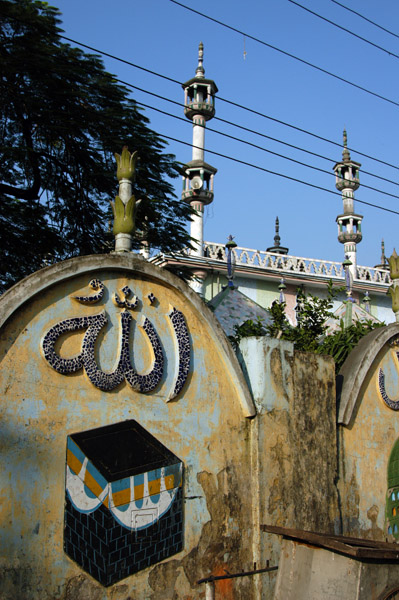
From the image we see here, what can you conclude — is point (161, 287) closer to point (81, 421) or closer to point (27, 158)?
point (81, 421)

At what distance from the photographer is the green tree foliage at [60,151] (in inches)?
479

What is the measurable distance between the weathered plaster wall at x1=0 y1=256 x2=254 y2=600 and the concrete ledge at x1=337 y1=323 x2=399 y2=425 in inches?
65.9

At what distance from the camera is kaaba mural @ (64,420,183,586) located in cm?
546

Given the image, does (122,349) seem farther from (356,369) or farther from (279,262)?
(279,262)

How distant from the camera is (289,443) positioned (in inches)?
279

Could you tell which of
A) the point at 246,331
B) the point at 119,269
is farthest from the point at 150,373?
the point at 246,331

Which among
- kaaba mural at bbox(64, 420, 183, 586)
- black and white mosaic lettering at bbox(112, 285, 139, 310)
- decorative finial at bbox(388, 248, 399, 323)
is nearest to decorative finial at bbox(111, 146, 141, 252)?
black and white mosaic lettering at bbox(112, 285, 139, 310)

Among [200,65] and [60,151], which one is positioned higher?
[200,65]

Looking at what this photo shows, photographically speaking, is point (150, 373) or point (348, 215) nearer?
point (150, 373)

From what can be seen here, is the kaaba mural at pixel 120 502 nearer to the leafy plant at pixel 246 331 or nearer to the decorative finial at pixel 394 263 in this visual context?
the leafy plant at pixel 246 331

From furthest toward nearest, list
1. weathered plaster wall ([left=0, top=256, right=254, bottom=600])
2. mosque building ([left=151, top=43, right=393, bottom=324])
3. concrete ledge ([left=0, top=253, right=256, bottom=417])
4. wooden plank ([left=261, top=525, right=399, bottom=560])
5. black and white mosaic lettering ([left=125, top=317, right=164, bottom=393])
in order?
1. mosque building ([left=151, top=43, right=393, bottom=324])
2. black and white mosaic lettering ([left=125, top=317, right=164, bottom=393])
3. concrete ledge ([left=0, top=253, right=256, bottom=417])
4. weathered plaster wall ([left=0, top=256, right=254, bottom=600])
5. wooden plank ([left=261, top=525, right=399, bottom=560])

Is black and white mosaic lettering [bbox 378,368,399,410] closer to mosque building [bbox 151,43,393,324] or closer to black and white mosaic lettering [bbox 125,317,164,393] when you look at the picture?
black and white mosaic lettering [bbox 125,317,164,393]

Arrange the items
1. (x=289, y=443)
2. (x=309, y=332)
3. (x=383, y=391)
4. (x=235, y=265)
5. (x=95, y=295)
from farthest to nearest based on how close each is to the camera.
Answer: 1. (x=235, y=265)
2. (x=309, y=332)
3. (x=383, y=391)
4. (x=289, y=443)
5. (x=95, y=295)

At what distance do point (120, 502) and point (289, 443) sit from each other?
223 centimetres
